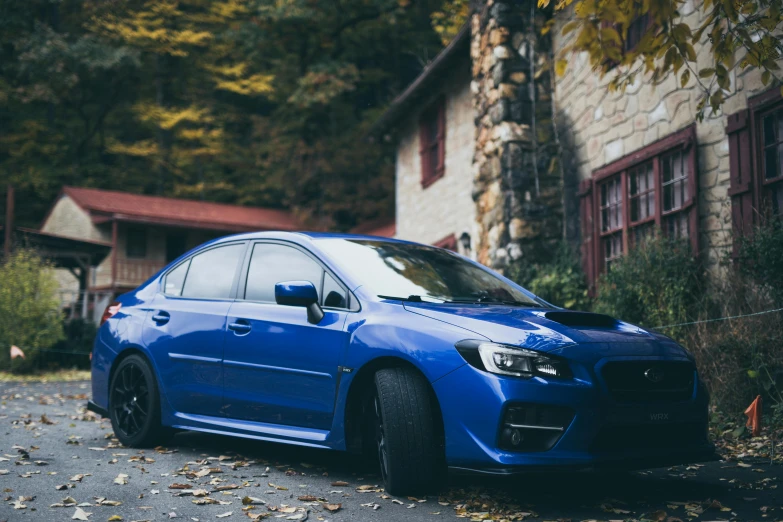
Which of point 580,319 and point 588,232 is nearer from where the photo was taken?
point 580,319

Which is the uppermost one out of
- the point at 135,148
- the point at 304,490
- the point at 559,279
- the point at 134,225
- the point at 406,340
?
the point at 135,148

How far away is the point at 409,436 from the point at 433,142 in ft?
50.4

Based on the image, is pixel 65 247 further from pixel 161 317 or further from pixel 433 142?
pixel 161 317

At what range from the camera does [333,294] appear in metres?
5.73

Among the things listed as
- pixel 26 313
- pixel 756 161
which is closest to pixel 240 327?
pixel 756 161

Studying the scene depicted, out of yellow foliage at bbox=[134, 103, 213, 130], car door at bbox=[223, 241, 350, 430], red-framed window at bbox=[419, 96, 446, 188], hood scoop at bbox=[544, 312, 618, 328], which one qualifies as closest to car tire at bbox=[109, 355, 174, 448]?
car door at bbox=[223, 241, 350, 430]

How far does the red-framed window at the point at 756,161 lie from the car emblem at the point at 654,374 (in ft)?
11.8

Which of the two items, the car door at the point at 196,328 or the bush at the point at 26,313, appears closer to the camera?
the car door at the point at 196,328

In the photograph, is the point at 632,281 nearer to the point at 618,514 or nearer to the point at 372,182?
the point at 618,514

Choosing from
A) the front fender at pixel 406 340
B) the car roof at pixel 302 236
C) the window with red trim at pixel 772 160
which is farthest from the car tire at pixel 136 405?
the window with red trim at pixel 772 160

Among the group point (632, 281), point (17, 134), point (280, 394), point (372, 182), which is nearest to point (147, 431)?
point (280, 394)

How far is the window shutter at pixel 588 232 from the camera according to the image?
11.7 m

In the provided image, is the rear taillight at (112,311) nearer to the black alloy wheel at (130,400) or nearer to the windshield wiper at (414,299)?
the black alloy wheel at (130,400)

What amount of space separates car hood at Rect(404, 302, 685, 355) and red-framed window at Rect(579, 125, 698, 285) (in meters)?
4.58
